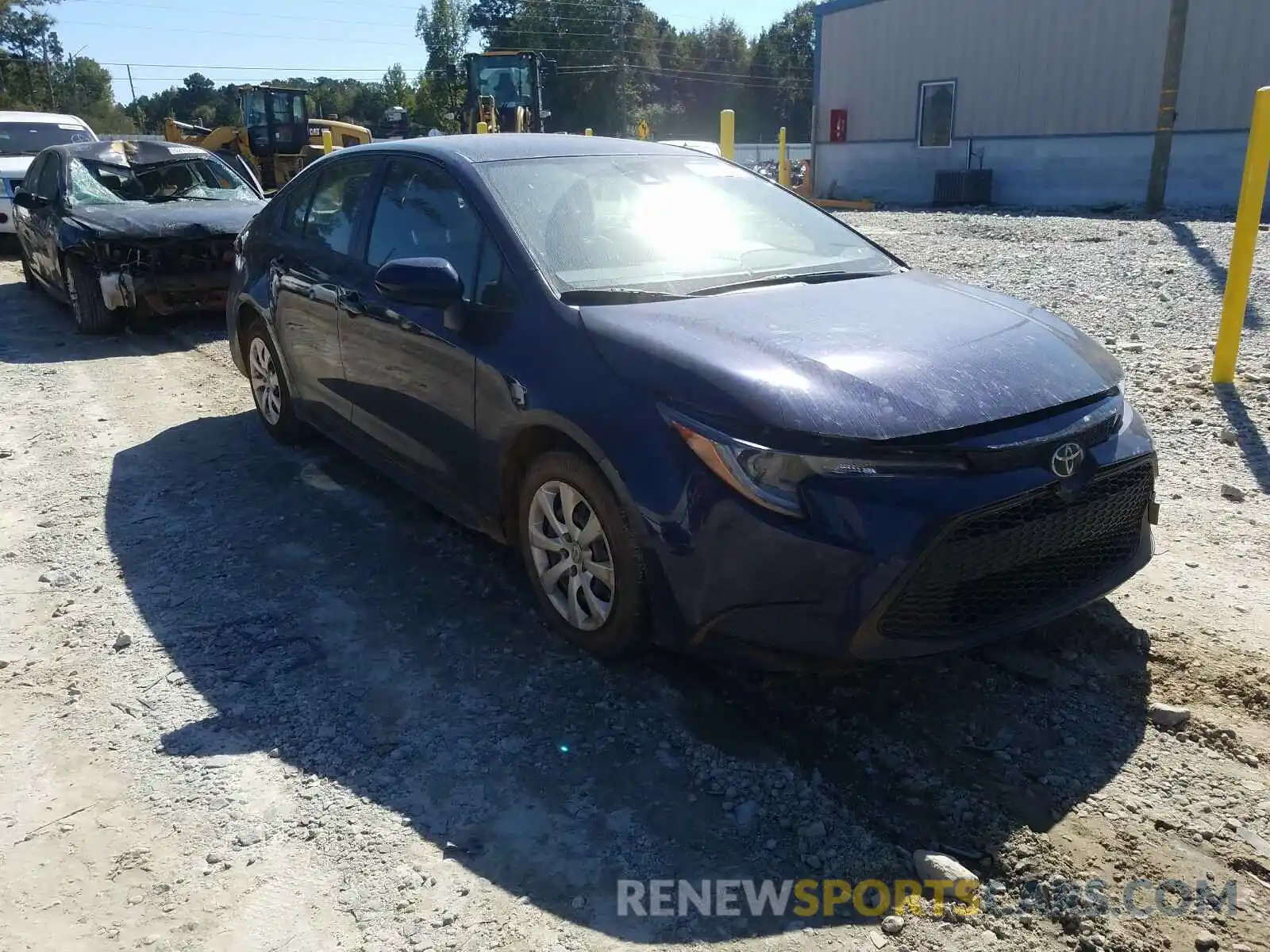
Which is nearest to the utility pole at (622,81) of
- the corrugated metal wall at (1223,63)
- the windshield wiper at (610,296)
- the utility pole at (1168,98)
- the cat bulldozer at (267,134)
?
the cat bulldozer at (267,134)

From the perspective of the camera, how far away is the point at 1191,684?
3227 millimetres

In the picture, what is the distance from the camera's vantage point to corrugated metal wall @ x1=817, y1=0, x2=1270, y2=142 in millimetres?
18312

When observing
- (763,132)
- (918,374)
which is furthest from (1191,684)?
(763,132)

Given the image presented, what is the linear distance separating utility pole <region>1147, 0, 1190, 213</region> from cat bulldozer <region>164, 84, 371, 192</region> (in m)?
16.2

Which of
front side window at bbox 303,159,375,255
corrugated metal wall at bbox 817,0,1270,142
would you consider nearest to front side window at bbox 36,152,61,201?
front side window at bbox 303,159,375,255

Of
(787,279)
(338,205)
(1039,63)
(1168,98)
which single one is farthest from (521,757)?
(1039,63)

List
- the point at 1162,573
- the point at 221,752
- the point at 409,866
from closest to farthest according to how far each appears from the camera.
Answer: the point at 409,866 → the point at 221,752 → the point at 1162,573

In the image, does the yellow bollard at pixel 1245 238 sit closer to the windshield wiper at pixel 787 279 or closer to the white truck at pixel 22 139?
the windshield wiper at pixel 787 279

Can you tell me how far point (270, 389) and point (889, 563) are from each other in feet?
13.9

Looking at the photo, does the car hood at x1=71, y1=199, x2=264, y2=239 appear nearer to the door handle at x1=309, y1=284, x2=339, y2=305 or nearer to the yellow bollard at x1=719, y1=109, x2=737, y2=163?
the door handle at x1=309, y1=284, x2=339, y2=305

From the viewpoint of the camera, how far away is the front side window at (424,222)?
3.86 metres

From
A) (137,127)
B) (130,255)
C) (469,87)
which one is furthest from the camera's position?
(137,127)

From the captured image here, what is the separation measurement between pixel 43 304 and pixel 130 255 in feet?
9.80

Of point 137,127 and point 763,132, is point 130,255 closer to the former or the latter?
point 137,127
